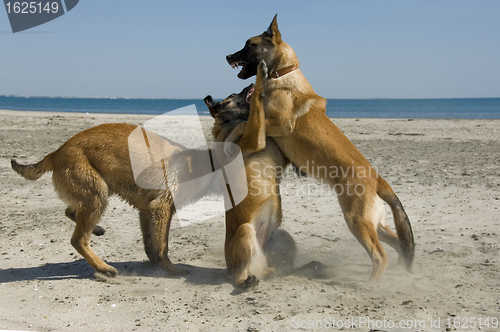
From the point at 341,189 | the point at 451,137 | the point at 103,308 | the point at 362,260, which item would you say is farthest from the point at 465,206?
the point at 451,137

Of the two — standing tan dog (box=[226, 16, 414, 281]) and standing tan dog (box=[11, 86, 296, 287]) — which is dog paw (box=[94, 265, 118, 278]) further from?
standing tan dog (box=[226, 16, 414, 281])

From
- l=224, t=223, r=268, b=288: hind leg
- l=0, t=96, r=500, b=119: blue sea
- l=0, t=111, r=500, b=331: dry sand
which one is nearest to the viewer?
l=0, t=111, r=500, b=331: dry sand

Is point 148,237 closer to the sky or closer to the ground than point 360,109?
closer to the sky

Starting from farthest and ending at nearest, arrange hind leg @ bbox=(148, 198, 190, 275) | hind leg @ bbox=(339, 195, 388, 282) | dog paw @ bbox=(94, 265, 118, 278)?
1. hind leg @ bbox=(148, 198, 190, 275)
2. dog paw @ bbox=(94, 265, 118, 278)
3. hind leg @ bbox=(339, 195, 388, 282)

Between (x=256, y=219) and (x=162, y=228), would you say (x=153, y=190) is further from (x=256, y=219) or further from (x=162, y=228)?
(x=256, y=219)

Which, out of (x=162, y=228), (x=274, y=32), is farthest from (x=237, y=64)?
(x=162, y=228)

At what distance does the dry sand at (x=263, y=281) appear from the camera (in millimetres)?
3201

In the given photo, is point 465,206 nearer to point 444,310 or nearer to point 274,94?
point 444,310

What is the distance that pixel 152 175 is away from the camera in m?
4.26

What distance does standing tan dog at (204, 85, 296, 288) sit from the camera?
13.1 ft

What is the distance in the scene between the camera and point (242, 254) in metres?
3.97

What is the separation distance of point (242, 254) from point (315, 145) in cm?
126

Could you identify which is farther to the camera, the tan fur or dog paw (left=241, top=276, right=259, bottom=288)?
the tan fur

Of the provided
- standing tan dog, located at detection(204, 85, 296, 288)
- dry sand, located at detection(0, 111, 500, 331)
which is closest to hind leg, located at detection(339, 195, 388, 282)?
dry sand, located at detection(0, 111, 500, 331)
